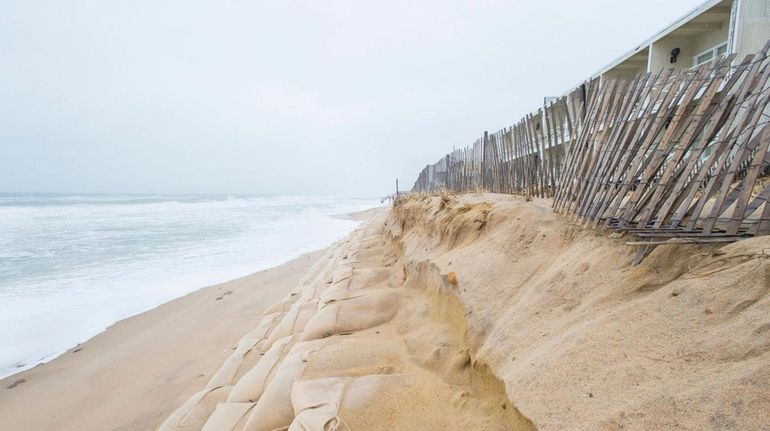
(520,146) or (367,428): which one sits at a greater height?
(520,146)

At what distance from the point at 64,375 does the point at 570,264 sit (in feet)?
21.3

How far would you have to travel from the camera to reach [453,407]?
1.99 m

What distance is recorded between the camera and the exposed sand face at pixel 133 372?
12.2 ft

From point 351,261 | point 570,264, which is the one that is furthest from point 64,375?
point 570,264

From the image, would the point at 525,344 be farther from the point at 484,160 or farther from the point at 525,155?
the point at 484,160

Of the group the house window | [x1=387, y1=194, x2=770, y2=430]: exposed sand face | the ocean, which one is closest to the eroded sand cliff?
[x1=387, y1=194, x2=770, y2=430]: exposed sand face

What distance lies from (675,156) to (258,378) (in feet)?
11.9

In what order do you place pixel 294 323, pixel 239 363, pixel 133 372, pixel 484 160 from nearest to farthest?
pixel 239 363 → pixel 294 323 → pixel 133 372 → pixel 484 160

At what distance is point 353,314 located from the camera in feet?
11.7

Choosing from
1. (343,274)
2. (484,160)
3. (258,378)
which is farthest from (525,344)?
(484,160)

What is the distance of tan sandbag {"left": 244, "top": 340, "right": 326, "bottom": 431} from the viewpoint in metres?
2.28

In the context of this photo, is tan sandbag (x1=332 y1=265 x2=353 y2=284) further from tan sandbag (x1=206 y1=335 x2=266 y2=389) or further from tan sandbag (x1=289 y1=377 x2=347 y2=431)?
tan sandbag (x1=289 y1=377 x2=347 y2=431)

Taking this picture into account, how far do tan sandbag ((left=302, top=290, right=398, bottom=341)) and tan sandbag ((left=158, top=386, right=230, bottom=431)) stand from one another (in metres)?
0.94

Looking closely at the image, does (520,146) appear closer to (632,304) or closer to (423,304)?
(423,304)
